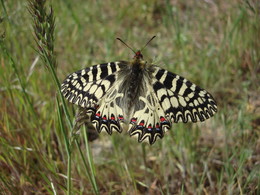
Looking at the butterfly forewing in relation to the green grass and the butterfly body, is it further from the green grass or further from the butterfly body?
the green grass

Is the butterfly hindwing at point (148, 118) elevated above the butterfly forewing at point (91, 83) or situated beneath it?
situated beneath

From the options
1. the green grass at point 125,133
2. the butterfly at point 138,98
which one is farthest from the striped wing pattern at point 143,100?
the green grass at point 125,133

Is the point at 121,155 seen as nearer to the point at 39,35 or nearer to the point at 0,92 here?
the point at 0,92

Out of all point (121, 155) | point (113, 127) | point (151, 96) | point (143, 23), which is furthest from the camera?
point (143, 23)

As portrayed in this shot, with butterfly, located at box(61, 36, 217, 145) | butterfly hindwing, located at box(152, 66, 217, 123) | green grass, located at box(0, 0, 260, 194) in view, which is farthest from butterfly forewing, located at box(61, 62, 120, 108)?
butterfly hindwing, located at box(152, 66, 217, 123)

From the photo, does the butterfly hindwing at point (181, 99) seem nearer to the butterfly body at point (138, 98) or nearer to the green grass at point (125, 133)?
the butterfly body at point (138, 98)

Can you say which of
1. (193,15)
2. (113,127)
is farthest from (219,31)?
(113,127)

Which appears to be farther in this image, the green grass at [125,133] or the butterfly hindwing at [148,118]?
the green grass at [125,133]
